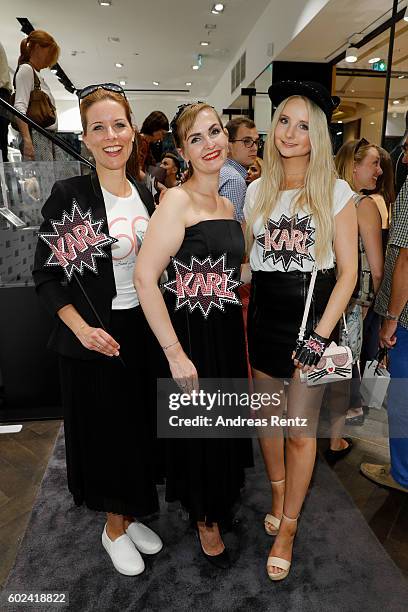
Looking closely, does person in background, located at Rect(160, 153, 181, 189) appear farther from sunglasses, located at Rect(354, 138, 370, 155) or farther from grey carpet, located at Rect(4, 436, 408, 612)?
grey carpet, located at Rect(4, 436, 408, 612)

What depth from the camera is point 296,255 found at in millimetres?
1552

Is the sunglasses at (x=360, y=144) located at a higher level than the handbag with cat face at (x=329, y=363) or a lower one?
higher

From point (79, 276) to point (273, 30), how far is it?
648cm

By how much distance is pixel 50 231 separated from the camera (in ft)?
4.73

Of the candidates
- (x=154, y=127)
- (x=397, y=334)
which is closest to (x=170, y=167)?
(x=154, y=127)

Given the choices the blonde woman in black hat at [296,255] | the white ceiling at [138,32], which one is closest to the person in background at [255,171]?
the blonde woman in black hat at [296,255]

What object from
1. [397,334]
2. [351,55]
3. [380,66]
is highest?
[351,55]

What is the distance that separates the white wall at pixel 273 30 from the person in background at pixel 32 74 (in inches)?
114

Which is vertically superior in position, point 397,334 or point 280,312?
point 280,312

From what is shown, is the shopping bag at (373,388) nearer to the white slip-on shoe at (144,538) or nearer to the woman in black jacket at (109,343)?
the white slip-on shoe at (144,538)

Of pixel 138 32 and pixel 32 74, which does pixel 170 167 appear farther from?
pixel 138 32

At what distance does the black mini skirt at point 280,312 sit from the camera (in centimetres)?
159

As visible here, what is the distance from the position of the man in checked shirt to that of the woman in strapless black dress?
712 mm

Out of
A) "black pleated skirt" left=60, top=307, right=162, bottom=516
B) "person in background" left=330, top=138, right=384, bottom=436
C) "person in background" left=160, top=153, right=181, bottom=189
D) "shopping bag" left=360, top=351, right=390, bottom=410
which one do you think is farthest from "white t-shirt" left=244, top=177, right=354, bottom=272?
"person in background" left=160, top=153, right=181, bottom=189
